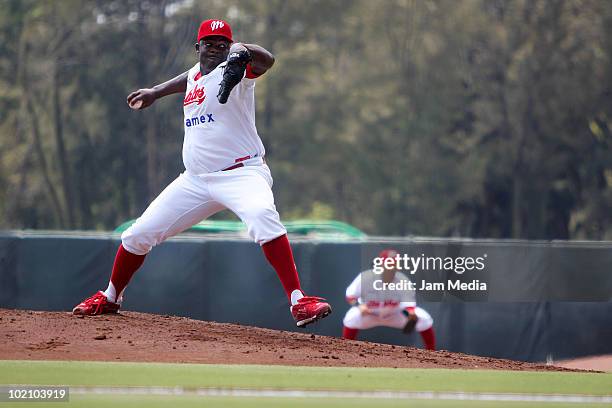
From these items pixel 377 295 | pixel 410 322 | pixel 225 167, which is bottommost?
pixel 410 322

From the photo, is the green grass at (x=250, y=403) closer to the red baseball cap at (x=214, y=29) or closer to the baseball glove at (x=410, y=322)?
the red baseball cap at (x=214, y=29)

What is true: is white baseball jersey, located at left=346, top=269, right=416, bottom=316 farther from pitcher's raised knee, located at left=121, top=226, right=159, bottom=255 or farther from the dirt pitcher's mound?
pitcher's raised knee, located at left=121, top=226, right=159, bottom=255

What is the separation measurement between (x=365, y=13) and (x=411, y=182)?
9.22m

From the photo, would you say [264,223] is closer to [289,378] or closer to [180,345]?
[180,345]

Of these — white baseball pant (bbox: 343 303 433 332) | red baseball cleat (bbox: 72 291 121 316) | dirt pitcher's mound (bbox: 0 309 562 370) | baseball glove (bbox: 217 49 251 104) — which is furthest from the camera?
white baseball pant (bbox: 343 303 433 332)

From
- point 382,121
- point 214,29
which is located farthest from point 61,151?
point 214,29

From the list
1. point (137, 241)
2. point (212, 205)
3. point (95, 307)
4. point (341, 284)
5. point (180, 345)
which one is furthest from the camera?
point (341, 284)

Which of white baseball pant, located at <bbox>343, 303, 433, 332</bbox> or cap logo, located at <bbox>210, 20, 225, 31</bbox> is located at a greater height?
cap logo, located at <bbox>210, 20, 225, 31</bbox>

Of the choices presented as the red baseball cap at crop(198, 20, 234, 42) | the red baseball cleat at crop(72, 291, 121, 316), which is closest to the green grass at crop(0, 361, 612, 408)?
the red baseball cleat at crop(72, 291, 121, 316)

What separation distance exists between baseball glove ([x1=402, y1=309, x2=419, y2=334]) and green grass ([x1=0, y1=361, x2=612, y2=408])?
553 centimetres

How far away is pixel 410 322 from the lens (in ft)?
43.3

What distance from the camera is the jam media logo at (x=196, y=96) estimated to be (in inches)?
316

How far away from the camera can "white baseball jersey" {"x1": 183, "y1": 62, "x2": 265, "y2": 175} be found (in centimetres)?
800

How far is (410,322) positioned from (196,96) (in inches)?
231
